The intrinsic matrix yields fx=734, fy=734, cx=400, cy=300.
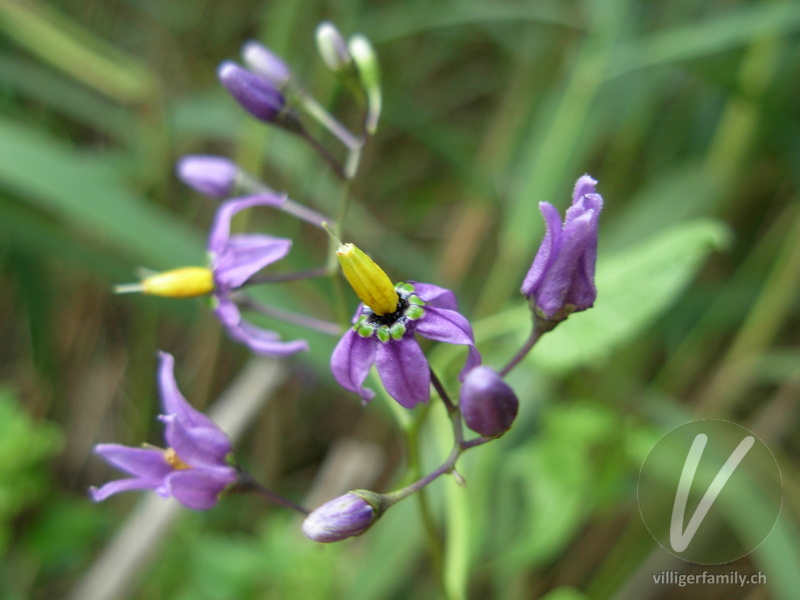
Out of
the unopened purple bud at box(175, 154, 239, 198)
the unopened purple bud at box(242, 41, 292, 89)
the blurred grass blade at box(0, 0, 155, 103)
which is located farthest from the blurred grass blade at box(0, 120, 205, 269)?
the unopened purple bud at box(242, 41, 292, 89)

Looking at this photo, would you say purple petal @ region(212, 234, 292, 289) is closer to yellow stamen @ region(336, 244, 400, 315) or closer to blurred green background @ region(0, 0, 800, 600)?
yellow stamen @ region(336, 244, 400, 315)

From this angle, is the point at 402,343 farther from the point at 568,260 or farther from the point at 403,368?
the point at 568,260

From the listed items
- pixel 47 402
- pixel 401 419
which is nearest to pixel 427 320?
pixel 401 419

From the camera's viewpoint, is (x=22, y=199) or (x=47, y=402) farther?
(x=47, y=402)

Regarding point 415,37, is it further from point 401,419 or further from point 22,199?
point 401,419

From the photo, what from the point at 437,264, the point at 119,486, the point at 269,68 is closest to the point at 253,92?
the point at 269,68
